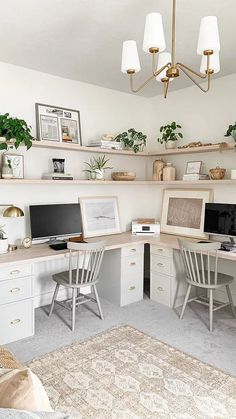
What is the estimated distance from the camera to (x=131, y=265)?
3.57 metres

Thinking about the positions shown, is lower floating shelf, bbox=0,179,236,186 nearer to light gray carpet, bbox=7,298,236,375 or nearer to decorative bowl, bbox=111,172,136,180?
decorative bowl, bbox=111,172,136,180

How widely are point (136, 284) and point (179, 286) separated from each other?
0.48 metres

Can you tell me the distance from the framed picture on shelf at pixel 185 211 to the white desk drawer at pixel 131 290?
0.79 metres

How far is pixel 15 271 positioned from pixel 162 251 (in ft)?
5.24

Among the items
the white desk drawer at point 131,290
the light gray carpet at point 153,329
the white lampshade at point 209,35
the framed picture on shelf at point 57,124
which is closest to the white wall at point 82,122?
the framed picture on shelf at point 57,124

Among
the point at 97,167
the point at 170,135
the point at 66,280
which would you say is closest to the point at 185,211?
the point at 170,135

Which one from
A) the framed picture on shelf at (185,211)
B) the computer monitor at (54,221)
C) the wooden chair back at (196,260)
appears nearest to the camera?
the wooden chair back at (196,260)

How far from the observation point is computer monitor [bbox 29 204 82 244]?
3203 millimetres

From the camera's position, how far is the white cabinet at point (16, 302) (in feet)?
8.68

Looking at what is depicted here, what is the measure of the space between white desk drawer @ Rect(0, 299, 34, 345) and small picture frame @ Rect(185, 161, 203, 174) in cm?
230

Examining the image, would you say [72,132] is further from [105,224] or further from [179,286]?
[179,286]

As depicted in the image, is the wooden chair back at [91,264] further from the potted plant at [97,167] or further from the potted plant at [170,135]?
the potted plant at [170,135]

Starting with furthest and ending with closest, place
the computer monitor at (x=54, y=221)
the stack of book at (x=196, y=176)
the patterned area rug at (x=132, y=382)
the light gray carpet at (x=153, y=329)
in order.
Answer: the stack of book at (x=196, y=176), the computer monitor at (x=54, y=221), the light gray carpet at (x=153, y=329), the patterned area rug at (x=132, y=382)

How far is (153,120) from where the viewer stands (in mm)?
4395
